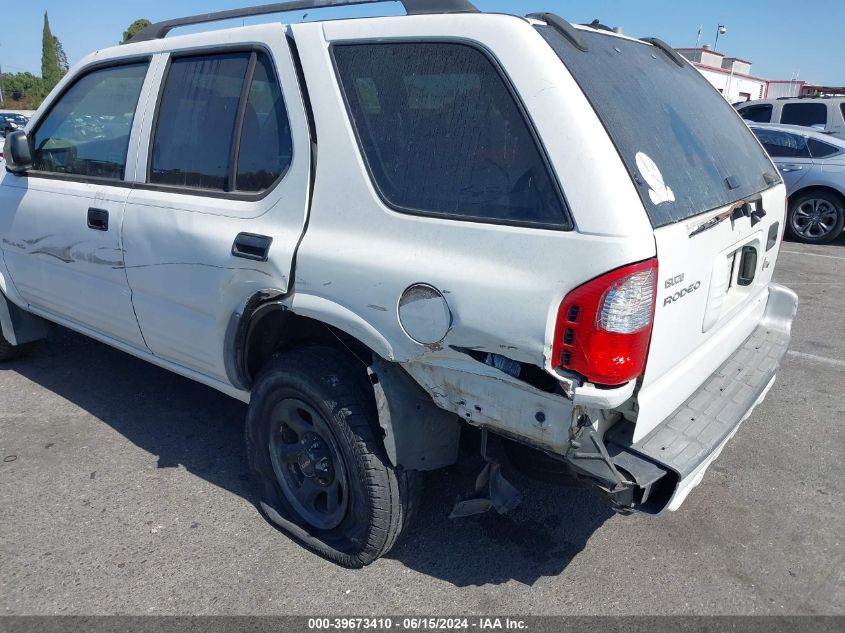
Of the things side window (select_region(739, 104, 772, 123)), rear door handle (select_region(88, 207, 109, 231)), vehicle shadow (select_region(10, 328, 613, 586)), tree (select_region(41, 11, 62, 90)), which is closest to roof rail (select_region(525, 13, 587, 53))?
vehicle shadow (select_region(10, 328, 613, 586))

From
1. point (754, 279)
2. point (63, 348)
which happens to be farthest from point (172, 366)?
point (754, 279)

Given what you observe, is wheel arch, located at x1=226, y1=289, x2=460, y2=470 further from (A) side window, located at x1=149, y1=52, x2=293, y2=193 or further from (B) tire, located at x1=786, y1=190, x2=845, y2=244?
(B) tire, located at x1=786, y1=190, x2=845, y2=244

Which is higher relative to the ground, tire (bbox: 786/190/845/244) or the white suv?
the white suv

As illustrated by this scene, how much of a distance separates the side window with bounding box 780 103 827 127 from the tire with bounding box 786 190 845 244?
239 centimetres

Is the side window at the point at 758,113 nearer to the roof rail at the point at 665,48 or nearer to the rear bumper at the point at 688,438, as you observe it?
the roof rail at the point at 665,48

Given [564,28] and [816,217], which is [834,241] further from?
[564,28]

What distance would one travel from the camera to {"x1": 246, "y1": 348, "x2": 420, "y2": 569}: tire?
2568 millimetres

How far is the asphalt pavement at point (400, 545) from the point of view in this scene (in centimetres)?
262

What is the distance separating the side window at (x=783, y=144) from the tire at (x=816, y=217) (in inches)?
23.0

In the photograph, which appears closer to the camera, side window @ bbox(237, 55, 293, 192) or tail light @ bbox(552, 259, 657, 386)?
tail light @ bbox(552, 259, 657, 386)

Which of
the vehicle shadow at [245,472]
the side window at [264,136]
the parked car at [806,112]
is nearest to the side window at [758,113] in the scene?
the parked car at [806,112]

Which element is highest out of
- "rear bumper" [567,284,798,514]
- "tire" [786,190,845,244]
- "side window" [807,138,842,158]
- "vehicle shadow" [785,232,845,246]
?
"side window" [807,138,842,158]

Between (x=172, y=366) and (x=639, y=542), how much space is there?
2356 millimetres

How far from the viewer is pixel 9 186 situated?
401 centimetres
